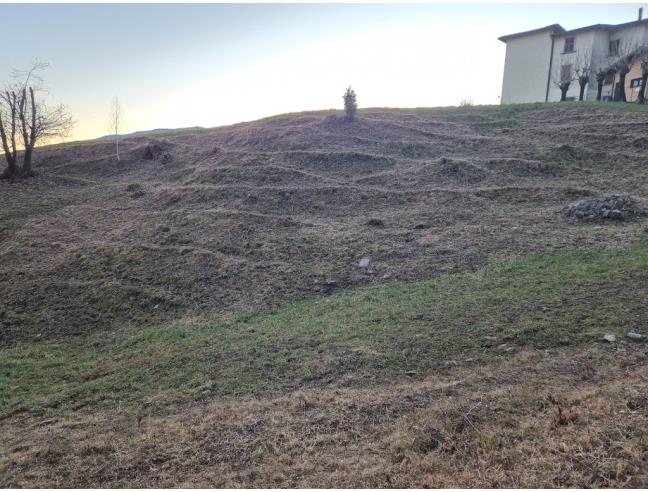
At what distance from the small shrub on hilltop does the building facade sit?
17.3 m

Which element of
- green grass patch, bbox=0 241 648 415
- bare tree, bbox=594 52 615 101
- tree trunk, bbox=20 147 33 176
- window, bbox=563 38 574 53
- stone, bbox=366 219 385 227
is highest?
window, bbox=563 38 574 53

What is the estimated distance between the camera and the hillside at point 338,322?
3.50 meters

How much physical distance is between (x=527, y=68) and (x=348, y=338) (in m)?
32.1

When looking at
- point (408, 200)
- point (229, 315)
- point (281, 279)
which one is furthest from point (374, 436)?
point (408, 200)

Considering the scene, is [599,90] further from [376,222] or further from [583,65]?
[376,222]

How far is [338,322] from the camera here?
20.6 ft

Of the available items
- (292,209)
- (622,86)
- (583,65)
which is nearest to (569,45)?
(583,65)

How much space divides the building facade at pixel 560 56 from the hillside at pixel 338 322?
15239 millimetres

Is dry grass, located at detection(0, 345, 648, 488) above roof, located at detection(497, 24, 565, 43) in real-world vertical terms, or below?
below

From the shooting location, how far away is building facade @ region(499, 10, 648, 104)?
27.1 m

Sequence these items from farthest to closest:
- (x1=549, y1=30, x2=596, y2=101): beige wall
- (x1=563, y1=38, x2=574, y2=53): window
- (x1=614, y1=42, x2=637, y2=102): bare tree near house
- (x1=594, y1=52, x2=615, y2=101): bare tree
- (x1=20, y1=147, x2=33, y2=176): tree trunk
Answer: (x1=563, y1=38, x2=574, y2=53): window → (x1=549, y1=30, x2=596, y2=101): beige wall → (x1=594, y1=52, x2=615, y2=101): bare tree → (x1=614, y1=42, x2=637, y2=102): bare tree near house → (x1=20, y1=147, x2=33, y2=176): tree trunk

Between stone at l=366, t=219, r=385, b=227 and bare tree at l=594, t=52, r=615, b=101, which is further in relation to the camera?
bare tree at l=594, t=52, r=615, b=101

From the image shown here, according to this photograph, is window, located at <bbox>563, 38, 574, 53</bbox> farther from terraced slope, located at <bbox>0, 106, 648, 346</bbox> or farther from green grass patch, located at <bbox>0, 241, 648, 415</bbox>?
green grass patch, located at <bbox>0, 241, 648, 415</bbox>

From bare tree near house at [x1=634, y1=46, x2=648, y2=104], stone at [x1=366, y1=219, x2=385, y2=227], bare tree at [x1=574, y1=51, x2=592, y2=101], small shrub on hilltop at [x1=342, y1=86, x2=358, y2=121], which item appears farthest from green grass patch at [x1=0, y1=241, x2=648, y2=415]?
bare tree at [x1=574, y1=51, x2=592, y2=101]
